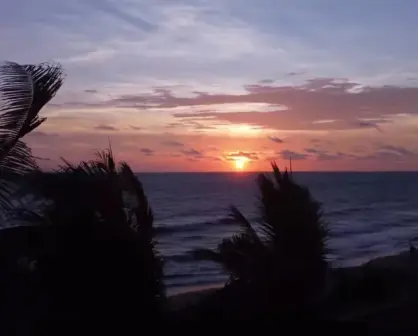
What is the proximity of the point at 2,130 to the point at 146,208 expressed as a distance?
3.55 m

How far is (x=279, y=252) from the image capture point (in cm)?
1119

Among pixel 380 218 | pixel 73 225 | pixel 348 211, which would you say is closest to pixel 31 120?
pixel 73 225

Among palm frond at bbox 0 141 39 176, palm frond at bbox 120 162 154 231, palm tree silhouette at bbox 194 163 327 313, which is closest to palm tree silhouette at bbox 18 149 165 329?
palm frond at bbox 120 162 154 231

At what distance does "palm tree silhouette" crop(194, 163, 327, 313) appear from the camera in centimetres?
1085

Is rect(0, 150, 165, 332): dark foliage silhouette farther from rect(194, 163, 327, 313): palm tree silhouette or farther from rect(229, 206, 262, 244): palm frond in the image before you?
rect(229, 206, 262, 244): palm frond

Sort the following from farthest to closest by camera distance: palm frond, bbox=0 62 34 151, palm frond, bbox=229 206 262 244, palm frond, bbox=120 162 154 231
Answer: palm frond, bbox=229 206 262 244 → palm frond, bbox=120 162 154 231 → palm frond, bbox=0 62 34 151

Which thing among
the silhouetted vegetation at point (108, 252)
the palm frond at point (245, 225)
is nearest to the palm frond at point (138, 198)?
the silhouetted vegetation at point (108, 252)

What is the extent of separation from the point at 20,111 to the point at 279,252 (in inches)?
215

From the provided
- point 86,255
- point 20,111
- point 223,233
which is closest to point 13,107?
point 20,111

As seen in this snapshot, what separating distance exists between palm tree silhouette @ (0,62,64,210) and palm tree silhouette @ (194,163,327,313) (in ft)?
14.9

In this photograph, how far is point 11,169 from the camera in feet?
23.2

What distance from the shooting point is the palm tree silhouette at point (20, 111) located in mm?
6844

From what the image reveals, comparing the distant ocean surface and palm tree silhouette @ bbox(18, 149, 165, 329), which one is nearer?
palm tree silhouette @ bbox(18, 149, 165, 329)

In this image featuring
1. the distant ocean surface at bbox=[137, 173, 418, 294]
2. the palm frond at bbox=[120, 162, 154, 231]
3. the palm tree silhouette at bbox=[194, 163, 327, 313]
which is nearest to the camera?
the palm frond at bbox=[120, 162, 154, 231]
